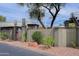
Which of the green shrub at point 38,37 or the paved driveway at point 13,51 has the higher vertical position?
the green shrub at point 38,37

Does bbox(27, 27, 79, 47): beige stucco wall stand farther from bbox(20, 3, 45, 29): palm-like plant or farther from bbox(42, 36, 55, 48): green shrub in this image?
bbox(20, 3, 45, 29): palm-like plant

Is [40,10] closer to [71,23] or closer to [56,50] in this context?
[71,23]

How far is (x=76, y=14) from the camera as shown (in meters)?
8.89

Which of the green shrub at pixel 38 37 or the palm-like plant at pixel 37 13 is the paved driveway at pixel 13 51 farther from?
the palm-like plant at pixel 37 13

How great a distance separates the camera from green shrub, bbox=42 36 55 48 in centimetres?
887

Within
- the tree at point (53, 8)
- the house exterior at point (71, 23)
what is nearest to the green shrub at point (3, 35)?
the tree at point (53, 8)

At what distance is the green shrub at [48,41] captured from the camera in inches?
349

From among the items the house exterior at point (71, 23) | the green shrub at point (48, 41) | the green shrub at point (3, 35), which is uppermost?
the house exterior at point (71, 23)

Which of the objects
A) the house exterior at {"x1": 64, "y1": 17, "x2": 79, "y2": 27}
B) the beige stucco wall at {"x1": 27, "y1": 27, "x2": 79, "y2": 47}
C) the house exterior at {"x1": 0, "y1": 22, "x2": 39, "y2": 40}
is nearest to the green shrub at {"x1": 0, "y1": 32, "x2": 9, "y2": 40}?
the house exterior at {"x1": 0, "y1": 22, "x2": 39, "y2": 40}

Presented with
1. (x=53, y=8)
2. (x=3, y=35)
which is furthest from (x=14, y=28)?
(x=53, y=8)

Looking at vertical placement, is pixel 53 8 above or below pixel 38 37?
above

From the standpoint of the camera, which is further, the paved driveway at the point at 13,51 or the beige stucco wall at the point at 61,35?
the beige stucco wall at the point at 61,35

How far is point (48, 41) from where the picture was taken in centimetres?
887

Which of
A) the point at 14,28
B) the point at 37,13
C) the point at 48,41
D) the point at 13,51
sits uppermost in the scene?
the point at 37,13
